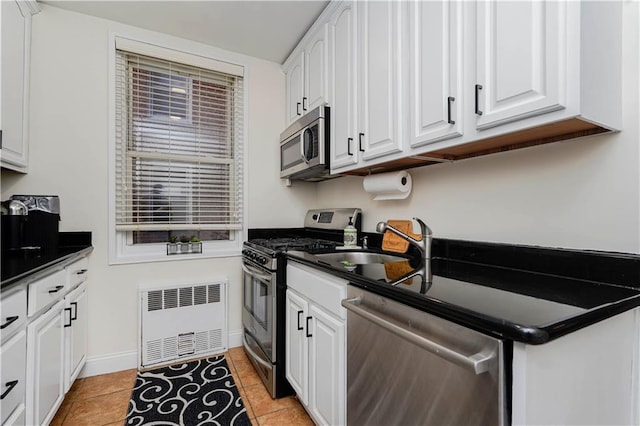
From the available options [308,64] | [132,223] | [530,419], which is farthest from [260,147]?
[530,419]

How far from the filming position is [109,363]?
2.19m

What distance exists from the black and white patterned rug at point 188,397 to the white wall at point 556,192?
5.17 feet

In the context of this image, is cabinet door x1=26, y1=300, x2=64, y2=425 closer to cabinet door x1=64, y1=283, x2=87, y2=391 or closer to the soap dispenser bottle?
cabinet door x1=64, y1=283, x2=87, y2=391

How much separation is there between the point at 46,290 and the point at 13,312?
310mm

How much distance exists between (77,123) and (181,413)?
2029mm

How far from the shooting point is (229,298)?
8.50ft

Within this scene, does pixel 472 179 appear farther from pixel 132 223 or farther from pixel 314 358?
pixel 132 223

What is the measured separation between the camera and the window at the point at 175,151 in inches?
90.2

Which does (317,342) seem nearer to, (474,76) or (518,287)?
(518,287)

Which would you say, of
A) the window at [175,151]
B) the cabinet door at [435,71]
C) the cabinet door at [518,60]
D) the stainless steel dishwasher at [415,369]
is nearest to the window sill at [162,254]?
the window at [175,151]

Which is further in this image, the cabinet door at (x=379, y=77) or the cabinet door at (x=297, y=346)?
the cabinet door at (x=297, y=346)

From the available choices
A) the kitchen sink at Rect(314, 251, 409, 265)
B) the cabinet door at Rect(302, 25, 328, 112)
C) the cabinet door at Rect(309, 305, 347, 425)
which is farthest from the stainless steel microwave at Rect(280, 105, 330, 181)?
the cabinet door at Rect(309, 305, 347, 425)

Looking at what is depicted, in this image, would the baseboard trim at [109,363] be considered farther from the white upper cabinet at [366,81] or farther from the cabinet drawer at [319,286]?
the white upper cabinet at [366,81]

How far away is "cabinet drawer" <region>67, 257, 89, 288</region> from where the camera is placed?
5.72ft
